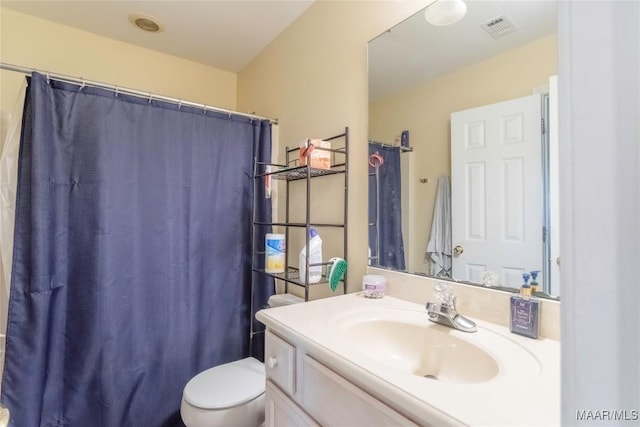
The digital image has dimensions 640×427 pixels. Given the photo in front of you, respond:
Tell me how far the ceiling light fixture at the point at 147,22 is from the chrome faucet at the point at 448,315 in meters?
2.10

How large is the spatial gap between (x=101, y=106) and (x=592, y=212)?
178 cm

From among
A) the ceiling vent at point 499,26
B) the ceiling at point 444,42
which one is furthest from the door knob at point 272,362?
the ceiling vent at point 499,26

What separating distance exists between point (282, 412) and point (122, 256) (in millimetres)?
1071

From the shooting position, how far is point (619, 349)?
0.26 meters

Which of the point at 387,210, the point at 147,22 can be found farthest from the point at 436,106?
the point at 147,22

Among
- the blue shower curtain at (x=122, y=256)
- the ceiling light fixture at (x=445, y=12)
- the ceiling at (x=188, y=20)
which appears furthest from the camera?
the ceiling at (x=188, y=20)

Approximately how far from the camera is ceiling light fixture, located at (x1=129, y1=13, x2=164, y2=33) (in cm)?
178

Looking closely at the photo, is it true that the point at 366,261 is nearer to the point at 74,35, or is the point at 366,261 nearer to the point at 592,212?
the point at 592,212

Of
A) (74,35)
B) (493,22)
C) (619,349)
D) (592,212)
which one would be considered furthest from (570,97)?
→ (74,35)

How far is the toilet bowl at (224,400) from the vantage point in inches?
47.7

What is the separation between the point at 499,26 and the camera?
97 cm

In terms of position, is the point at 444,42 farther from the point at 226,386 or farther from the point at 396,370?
the point at 226,386

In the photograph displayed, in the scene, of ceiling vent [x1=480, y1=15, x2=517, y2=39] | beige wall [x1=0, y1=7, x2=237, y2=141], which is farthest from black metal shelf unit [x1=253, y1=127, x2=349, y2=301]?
beige wall [x1=0, y1=7, x2=237, y2=141]

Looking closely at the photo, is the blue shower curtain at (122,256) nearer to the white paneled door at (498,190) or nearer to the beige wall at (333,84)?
the beige wall at (333,84)
